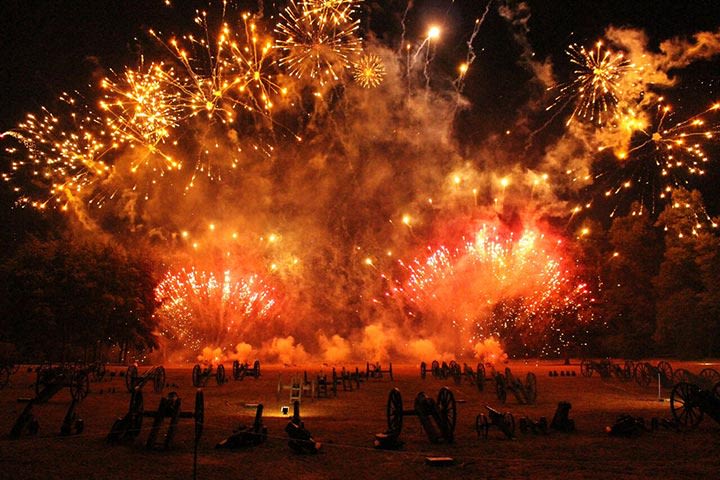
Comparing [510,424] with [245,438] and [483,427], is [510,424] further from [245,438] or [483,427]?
[245,438]

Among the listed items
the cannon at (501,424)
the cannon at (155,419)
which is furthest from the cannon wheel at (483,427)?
the cannon at (155,419)

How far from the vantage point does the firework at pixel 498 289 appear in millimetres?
42656

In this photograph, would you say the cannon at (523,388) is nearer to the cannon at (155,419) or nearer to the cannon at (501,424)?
the cannon at (501,424)

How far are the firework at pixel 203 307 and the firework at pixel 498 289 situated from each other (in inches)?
614

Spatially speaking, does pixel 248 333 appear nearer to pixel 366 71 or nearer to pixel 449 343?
pixel 449 343

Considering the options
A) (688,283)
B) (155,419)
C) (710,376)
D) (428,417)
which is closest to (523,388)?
(710,376)

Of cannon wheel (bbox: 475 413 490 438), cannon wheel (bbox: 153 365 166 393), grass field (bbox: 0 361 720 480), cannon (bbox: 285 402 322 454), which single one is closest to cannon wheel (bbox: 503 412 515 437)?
grass field (bbox: 0 361 720 480)

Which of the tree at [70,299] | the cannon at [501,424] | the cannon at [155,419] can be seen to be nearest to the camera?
the cannon at [155,419]

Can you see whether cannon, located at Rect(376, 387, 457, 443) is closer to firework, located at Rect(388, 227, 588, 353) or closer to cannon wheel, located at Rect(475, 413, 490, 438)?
cannon wheel, located at Rect(475, 413, 490, 438)

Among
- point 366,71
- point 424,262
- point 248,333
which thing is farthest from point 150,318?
point 366,71

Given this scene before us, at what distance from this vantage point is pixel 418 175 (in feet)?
163

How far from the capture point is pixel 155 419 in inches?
437

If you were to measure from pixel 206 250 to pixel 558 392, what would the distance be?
3788 centimetres

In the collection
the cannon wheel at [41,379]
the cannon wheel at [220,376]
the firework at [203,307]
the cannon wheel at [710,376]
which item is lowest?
the cannon wheel at [220,376]
